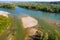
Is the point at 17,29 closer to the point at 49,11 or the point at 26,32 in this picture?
the point at 26,32

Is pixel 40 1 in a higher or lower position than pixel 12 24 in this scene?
higher

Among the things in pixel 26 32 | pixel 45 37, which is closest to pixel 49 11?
pixel 26 32

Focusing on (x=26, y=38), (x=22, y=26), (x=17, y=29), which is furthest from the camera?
(x=22, y=26)

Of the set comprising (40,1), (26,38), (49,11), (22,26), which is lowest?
(26,38)

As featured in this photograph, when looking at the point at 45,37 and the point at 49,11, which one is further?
the point at 49,11

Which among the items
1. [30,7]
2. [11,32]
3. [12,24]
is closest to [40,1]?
[30,7]

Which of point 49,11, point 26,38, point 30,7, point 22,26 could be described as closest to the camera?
point 26,38

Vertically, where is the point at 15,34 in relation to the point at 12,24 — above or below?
below

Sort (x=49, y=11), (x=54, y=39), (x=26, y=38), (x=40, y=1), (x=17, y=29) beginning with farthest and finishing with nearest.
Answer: (x=40, y=1)
(x=49, y=11)
(x=17, y=29)
(x=26, y=38)
(x=54, y=39)

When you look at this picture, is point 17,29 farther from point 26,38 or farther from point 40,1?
point 40,1
